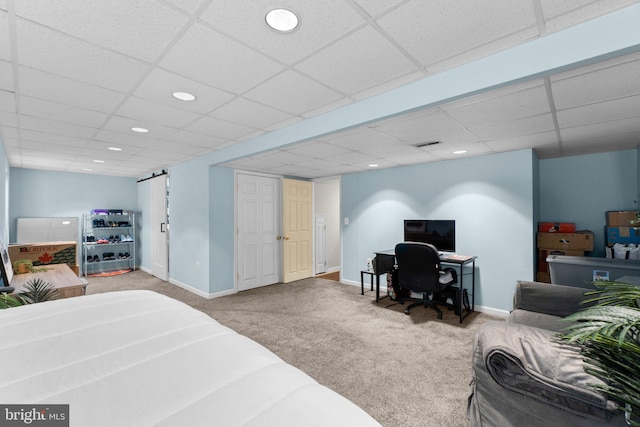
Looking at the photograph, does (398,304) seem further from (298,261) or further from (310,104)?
(310,104)

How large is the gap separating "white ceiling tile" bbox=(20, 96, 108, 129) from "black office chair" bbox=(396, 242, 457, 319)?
3.72 meters

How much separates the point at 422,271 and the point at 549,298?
1362 millimetres

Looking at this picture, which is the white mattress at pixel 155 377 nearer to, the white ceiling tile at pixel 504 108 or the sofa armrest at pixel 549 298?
the white ceiling tile at pixel 504 108

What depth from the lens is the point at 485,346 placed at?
1.39 meters

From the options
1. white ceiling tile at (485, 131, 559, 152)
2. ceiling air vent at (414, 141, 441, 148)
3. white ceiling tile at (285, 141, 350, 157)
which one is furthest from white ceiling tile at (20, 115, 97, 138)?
white ceiling tile at (485, 131, 559, 152)

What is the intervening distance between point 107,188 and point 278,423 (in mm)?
8019

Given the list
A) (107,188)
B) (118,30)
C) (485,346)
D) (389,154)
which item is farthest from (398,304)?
(107,188)

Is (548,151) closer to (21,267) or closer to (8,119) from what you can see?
(8,119)

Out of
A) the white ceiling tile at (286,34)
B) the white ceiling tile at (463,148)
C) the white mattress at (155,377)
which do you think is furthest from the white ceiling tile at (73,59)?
the white ceiling tile at (463,148)

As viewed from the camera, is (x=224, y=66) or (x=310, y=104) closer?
(x=224, y=66)

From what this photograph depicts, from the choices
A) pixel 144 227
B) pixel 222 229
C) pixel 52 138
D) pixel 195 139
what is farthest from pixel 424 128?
pixel 144 227

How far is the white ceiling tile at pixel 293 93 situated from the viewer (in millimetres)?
2086

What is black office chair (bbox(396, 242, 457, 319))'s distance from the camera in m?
3.57

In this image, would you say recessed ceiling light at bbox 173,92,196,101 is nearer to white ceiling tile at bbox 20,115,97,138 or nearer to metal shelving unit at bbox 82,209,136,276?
white ceiling tile at bbox 20,115,97,138
